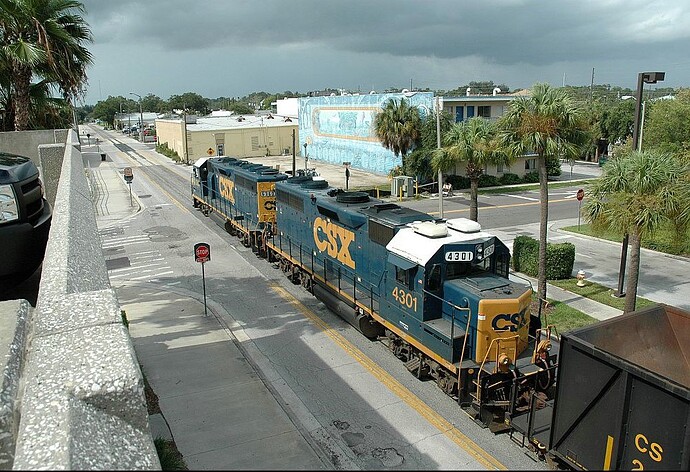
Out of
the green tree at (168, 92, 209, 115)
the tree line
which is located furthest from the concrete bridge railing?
the green tree at (168, 92, 209, 115)

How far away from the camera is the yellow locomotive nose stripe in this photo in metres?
10.8

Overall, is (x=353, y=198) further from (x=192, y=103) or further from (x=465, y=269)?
(x=192, y=103)

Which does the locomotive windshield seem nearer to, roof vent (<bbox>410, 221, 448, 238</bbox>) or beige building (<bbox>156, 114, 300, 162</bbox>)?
roof vent (<bbox>410, 221, 448, 238</bbox>)

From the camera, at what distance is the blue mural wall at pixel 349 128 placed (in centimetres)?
5100

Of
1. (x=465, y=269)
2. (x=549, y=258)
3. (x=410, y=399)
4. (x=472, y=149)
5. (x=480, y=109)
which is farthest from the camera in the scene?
(x=480, y=109)

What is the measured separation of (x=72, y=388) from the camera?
2.85 meters

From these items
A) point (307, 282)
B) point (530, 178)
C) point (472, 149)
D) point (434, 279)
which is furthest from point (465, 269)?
point (530, 178)

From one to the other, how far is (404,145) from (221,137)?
33.4 m

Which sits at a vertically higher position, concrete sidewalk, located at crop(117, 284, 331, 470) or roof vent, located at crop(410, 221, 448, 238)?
roof vent, located at crop(410, 221, 448, 238)

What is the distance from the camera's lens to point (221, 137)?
70.7 m

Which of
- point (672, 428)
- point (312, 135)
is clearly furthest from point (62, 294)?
point (312, 135)

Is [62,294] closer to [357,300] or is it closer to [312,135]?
[357,300]

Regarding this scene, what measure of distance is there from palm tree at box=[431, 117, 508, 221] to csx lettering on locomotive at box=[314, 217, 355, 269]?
6005 millimetres

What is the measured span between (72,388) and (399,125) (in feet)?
141
